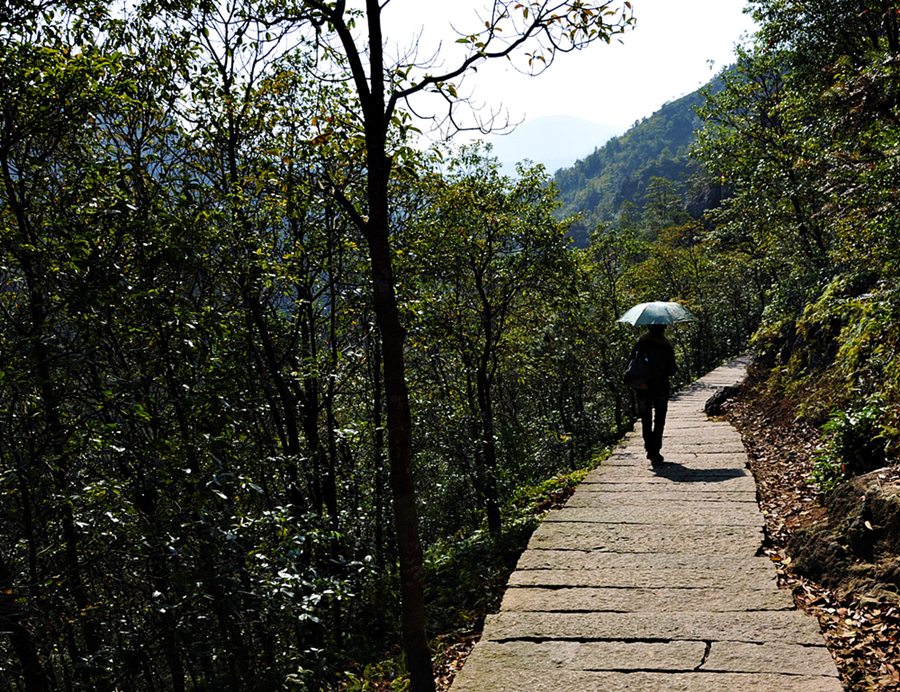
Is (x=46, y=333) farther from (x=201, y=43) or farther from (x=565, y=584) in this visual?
(x=201, y=43)

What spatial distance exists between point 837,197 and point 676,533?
17.2 ft

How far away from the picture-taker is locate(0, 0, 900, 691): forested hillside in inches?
158

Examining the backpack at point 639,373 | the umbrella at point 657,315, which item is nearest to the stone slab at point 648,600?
the backpack at point 639,373

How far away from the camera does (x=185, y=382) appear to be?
4.67m

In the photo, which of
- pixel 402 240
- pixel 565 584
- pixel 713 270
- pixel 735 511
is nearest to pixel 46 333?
pixel 565 584

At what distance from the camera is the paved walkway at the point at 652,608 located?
372cm

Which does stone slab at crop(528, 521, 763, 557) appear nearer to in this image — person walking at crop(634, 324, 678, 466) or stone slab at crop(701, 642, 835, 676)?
stone slab at crop(701, 642, 835, 676)

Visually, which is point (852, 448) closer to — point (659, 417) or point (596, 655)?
point (659, 417)

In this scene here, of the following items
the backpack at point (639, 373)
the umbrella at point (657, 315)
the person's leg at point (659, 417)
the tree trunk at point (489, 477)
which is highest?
the umbrella at point (657, 315)

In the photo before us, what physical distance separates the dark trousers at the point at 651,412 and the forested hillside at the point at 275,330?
1750mm

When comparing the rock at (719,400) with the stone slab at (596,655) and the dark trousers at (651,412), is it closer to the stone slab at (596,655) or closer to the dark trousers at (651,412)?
the dark trousers at (651,412)

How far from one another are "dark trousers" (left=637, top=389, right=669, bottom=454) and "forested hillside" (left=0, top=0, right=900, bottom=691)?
1.75 m

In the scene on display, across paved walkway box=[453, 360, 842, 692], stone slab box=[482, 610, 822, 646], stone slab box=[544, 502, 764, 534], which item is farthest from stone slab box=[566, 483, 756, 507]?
stone slab box=[482, 610, 822, 646]

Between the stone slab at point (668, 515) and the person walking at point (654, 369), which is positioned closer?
the stone slab at point (668, 515)
